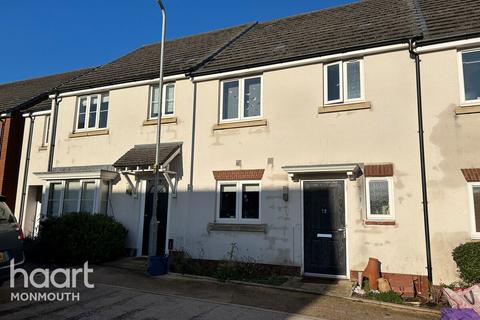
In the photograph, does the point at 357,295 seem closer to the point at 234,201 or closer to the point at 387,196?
the point at 387,196

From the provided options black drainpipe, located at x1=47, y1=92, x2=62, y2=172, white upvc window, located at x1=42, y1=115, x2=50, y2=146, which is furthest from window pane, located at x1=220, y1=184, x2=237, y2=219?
white upvc window, located at x1=42, y1=115, x2=50, y2=146

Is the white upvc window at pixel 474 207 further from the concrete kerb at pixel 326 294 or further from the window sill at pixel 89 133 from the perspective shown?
the window sill at pixel 89 133

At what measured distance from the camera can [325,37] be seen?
11.3m

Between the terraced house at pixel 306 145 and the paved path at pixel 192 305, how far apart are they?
187 cm

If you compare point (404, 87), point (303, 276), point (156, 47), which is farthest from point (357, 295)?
point (156, 47)

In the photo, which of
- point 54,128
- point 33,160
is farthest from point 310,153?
point 33,160

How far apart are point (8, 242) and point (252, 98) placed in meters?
7.13

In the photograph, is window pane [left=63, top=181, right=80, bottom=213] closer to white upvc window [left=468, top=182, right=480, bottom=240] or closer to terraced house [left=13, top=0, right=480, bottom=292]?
terraced house [left=13, top=0, right=480, bottom=292]

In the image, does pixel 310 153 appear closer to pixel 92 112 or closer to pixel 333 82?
pixel 333 82

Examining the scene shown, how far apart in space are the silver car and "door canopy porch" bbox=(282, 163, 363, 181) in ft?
20.2

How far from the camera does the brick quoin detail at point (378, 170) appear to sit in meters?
9.13

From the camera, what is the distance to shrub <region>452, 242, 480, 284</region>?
7566 millimetres

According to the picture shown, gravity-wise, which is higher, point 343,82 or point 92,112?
point 92,112

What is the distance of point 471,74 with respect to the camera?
894cm
